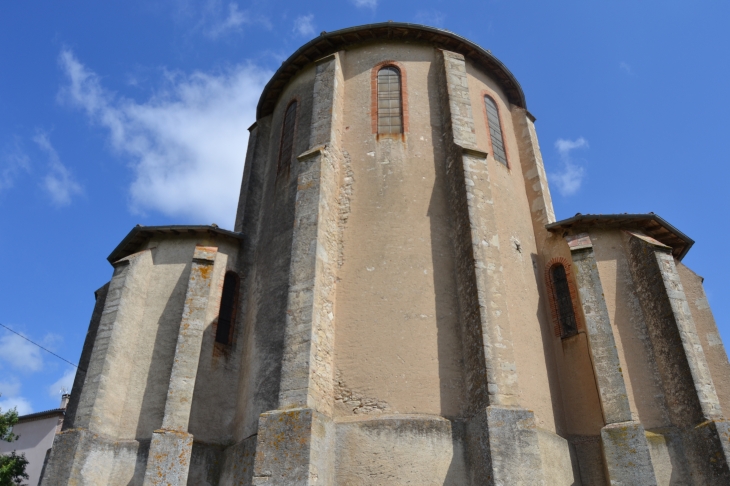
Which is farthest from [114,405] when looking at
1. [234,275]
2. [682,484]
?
[682,484]

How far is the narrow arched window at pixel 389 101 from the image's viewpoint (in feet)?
48.5

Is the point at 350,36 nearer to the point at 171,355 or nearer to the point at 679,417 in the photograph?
the point at 171,355

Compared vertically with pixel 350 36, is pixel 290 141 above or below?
below

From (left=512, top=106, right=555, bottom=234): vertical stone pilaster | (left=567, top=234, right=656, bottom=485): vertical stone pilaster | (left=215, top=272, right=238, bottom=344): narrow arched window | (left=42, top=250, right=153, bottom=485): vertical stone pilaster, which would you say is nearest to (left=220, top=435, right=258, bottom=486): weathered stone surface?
(left=42, top=250, right=153, bottom=485): vertical stone pilaster

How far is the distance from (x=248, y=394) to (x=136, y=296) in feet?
14.5

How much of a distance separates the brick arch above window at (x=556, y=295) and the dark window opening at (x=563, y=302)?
0.03 metres

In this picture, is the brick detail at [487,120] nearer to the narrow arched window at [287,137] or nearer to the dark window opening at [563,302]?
the dark window opening at [563,302]

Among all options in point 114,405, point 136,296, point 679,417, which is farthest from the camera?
point 136,296

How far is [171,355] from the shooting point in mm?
14625

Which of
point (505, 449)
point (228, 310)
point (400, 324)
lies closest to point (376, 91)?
point (400, 324)

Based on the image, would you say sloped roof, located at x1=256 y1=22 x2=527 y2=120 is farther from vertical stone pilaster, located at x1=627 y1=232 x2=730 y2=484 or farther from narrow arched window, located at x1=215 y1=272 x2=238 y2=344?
narrow arched window, located at x1=215 y1=272 x2=238 y2=344

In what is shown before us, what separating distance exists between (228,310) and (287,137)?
4980 millimetres

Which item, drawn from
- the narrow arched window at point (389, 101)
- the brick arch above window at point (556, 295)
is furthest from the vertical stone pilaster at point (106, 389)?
the brick arch above window at point (556, 295)

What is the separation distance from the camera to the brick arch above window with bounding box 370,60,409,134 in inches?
582
